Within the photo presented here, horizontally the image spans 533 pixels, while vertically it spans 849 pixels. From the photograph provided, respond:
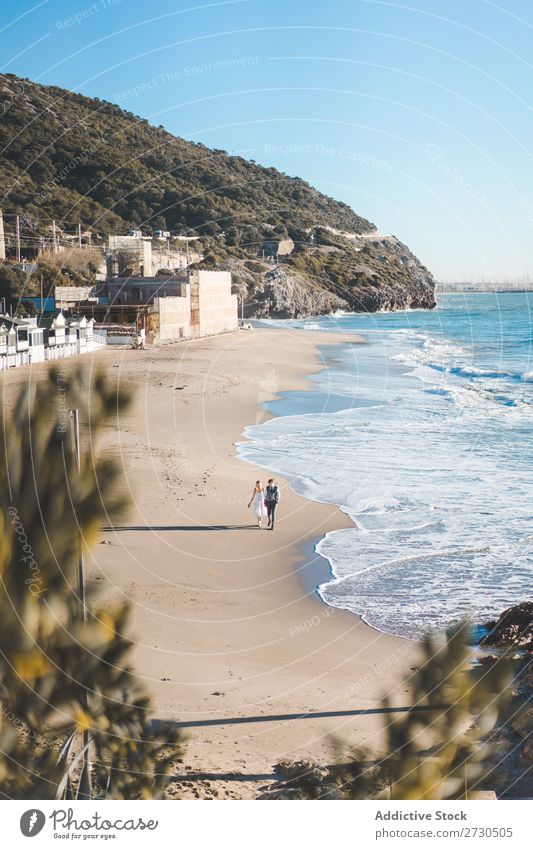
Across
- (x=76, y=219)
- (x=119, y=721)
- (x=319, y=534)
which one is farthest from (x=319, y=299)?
(x=119, y=721)

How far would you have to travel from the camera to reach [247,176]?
49.1m

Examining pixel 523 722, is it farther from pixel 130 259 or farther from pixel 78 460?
pixel 130 259

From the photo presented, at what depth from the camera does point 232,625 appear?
28.4 ft

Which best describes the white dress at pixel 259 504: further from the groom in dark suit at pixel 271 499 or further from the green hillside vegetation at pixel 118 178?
the green hillside vegetation at pixel 118 178

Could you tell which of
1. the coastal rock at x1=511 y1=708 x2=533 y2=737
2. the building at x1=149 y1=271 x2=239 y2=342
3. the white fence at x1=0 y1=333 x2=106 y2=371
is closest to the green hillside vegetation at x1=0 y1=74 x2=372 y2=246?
the building at x1=149 y1=271 x2=239 y2=342

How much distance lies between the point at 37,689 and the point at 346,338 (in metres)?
53.6

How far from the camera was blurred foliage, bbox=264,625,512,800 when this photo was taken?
2854mm

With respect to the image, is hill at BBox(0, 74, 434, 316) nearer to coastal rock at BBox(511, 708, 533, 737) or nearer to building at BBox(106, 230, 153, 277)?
building at BBox(106, 230, 153, 277)

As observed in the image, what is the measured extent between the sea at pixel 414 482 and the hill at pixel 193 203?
7.90m

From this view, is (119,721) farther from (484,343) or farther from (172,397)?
(484,343)

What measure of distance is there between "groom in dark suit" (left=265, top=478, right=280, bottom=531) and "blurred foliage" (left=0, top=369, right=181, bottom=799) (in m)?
8.94

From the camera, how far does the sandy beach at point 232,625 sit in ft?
19.9
